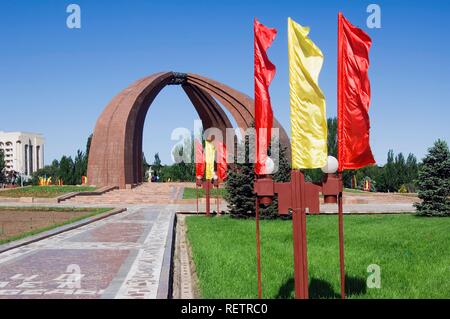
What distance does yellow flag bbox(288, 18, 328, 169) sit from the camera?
4.22 meters

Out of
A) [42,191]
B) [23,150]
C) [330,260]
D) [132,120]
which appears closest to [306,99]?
[330,260]

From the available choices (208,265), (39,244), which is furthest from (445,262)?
(39,244)

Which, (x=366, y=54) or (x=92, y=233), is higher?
(x=366, y=54)

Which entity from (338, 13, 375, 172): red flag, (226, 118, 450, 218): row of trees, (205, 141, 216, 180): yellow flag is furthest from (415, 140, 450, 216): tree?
(338, 13, 375, 172): red flag

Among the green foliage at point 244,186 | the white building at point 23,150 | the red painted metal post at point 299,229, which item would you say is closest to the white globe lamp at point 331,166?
the red painted metal post at point 299,229

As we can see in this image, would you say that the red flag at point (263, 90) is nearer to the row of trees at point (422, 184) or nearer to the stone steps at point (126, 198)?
the row of trees at point (422, 184)

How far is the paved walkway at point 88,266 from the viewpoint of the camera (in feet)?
18.7

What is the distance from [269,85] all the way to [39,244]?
7137mm

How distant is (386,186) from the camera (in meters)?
40.2

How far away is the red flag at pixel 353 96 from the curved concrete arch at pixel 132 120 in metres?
26.6

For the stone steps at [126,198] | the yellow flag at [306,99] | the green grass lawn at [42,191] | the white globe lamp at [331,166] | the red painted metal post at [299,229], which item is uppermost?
the yellow flag at [306,99]

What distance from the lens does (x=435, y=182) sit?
14977 millimetres
